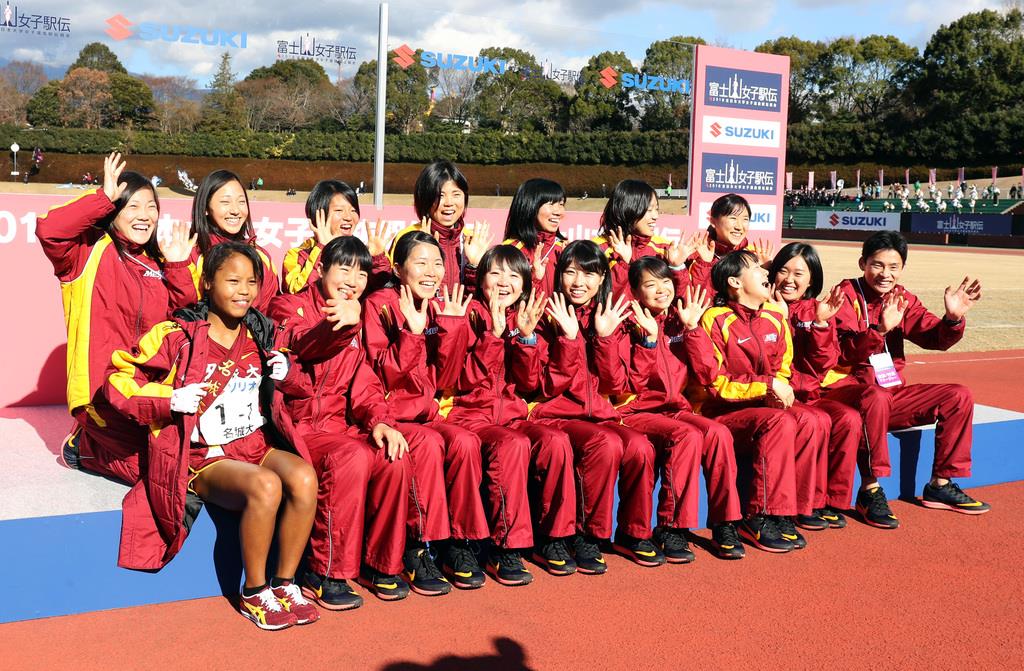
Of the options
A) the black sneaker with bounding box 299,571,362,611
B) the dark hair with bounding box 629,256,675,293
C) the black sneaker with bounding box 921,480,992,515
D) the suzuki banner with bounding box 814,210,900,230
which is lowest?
the black sneaker with bounding box 299,571,362,611

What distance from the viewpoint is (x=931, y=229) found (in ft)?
113

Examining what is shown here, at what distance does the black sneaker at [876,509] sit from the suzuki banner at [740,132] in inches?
149

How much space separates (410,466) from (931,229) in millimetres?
35143

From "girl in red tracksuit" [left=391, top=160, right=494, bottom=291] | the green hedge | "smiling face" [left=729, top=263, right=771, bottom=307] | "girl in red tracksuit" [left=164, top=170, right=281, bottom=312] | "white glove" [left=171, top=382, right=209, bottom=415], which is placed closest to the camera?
"white glove" [left=171, top=382, right=209, bottom=415]

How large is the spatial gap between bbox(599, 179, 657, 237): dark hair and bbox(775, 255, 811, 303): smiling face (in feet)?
2.52

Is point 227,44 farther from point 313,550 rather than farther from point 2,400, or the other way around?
point 313,550

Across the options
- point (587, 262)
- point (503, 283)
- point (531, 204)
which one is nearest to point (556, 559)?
point (503, 283)

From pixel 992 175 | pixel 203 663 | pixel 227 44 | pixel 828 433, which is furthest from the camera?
pixel 992 175

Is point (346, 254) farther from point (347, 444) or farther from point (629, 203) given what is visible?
point (629, 203)

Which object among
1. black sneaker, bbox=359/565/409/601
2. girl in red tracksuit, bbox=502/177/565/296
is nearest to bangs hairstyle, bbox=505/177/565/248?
girl in red tracksuit, bbox=502/177/565/296

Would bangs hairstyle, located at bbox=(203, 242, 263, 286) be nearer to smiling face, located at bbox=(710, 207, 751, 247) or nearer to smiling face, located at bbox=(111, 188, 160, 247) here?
smiling face, located at bbox=(111, 188, 160, 247)

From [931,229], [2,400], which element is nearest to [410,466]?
[2,400]

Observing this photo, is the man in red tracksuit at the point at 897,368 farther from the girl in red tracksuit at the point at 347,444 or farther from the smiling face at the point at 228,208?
the smiling face at the point at 228,208

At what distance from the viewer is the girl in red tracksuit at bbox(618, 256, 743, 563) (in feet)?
12.3
